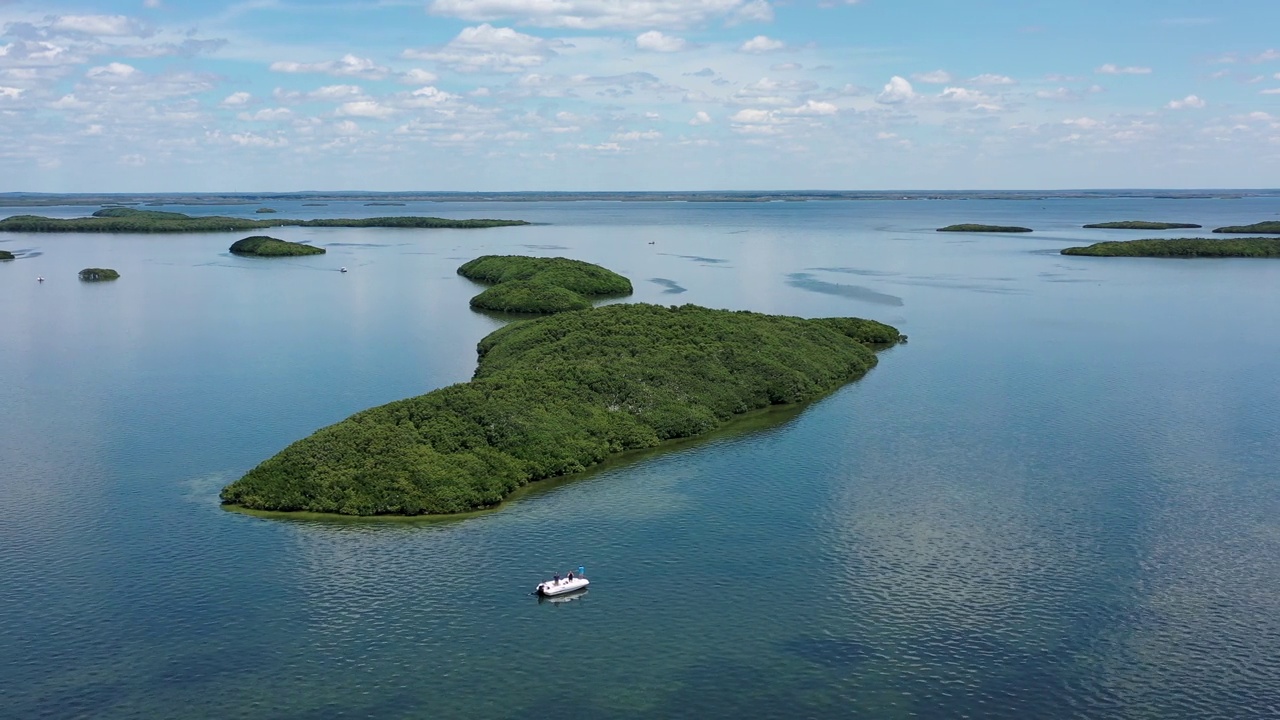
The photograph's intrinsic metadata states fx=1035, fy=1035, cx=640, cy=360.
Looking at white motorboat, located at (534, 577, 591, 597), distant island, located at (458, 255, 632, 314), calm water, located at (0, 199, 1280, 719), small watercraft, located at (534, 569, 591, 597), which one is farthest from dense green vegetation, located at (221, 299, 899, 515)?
distant island, located at (458, 255, 632, 314)

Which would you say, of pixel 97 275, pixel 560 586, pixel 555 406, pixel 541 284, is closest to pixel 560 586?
pixel 560 586

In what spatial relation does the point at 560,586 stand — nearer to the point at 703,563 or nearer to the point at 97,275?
the point at 703,563

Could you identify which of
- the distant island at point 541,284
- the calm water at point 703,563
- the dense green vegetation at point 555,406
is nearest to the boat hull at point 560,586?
the calm water at point 703,563

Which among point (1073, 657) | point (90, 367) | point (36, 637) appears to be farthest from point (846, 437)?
point (90, 367)

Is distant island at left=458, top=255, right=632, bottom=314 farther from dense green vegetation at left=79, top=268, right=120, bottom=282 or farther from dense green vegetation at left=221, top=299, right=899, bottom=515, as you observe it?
dense green vegetation at left=79, top=268, right=120, bottom=282

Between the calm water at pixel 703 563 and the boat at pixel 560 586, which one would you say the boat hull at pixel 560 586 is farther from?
→ the calm water at pixel 703 563

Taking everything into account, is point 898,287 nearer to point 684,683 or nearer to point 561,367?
point 561,367
